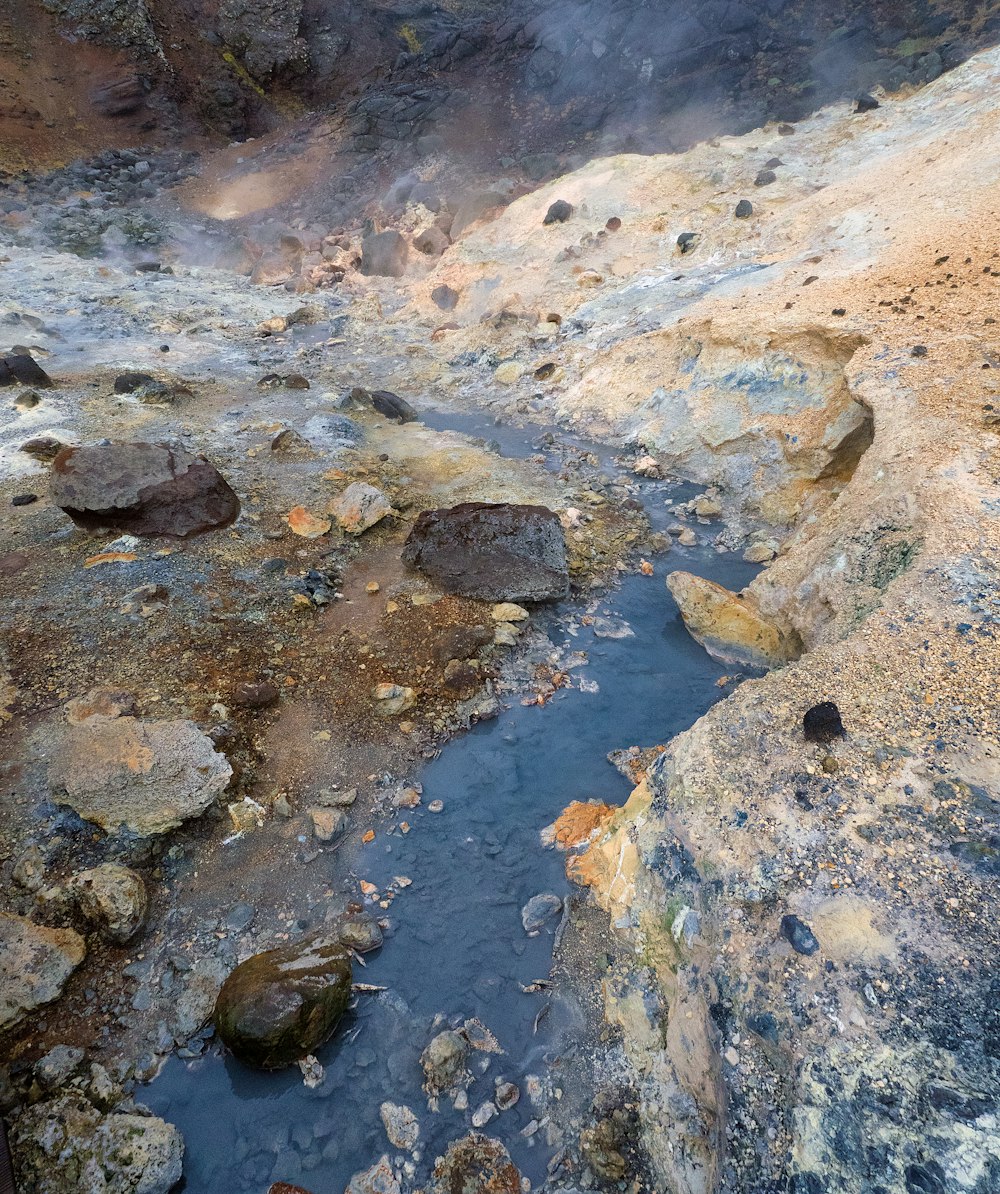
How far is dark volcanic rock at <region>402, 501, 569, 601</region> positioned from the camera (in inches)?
195

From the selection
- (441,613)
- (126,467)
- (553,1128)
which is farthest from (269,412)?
(553,1128)

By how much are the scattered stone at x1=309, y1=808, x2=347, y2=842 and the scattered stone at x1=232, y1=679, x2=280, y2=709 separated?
82 centimetres

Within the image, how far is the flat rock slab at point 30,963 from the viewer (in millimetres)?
2660

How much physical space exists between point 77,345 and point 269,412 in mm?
3548

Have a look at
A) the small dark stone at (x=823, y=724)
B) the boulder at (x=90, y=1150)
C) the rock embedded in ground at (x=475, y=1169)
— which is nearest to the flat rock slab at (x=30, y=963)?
the boulder at (x=90, y=1150)

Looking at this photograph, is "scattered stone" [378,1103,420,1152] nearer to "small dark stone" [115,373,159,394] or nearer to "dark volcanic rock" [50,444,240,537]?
"dark volcanic rock" [50,444,240,537]

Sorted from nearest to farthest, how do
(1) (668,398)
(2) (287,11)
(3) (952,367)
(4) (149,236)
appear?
(3) (952,367) < (1) (668,398) < (4) (149,236) < (2) (287,11)

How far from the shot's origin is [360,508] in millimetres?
5594

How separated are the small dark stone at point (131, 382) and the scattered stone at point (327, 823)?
635 centimetres

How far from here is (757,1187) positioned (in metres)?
1.85

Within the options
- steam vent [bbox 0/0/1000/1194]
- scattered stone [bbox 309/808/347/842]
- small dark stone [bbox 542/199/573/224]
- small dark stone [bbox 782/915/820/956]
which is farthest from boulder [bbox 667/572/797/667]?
small dark stone [bbox 542/199/573/224]

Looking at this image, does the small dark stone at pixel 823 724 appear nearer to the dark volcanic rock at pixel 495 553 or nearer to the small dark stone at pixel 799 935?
the small dark stone at pixel 799 935

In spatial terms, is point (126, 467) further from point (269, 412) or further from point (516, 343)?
point (516, 343)

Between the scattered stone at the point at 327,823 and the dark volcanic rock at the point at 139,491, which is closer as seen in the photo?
the scattered stone at the point at 327,823
